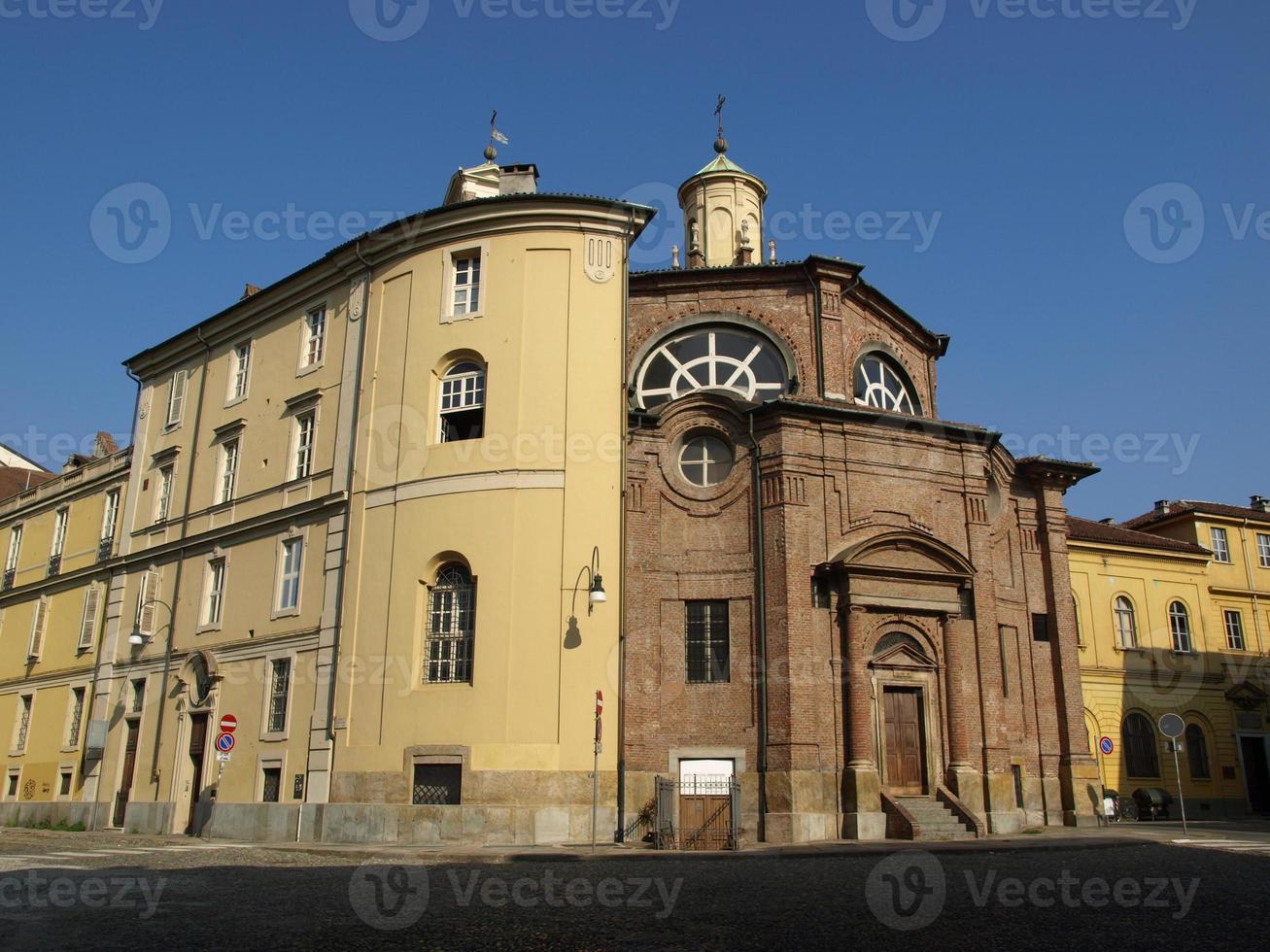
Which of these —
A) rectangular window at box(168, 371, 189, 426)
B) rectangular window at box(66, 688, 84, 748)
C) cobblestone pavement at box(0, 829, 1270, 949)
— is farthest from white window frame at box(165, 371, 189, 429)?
cobblestone pavement at box(0, 829, 1270, 949)

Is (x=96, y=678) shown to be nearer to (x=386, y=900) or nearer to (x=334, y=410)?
(x=334, y=410)

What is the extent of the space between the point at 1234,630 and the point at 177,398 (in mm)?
39254

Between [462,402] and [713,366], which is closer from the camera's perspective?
[462,402]

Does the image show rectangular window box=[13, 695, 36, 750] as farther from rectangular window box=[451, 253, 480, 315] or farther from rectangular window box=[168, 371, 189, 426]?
rectangular window box=[451, 253, 480, 315]

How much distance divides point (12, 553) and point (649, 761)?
30576mm

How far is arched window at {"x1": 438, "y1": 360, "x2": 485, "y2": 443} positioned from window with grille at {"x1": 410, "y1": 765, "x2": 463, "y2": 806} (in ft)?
23.9

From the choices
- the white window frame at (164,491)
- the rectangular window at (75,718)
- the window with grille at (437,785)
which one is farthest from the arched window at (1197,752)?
the rectangular window at (75,718)

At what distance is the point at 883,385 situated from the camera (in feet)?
94.4

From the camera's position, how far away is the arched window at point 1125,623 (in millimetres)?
38938

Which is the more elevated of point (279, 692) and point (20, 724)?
point (279, 692)

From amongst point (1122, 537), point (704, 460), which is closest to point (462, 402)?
point (704, 460)

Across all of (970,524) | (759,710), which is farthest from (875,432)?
(759,710)

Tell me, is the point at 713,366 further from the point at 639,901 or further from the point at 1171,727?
the point at 639,901

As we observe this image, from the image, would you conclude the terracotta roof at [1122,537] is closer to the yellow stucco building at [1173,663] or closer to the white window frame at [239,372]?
the yellow stucco building at [1173,663]
